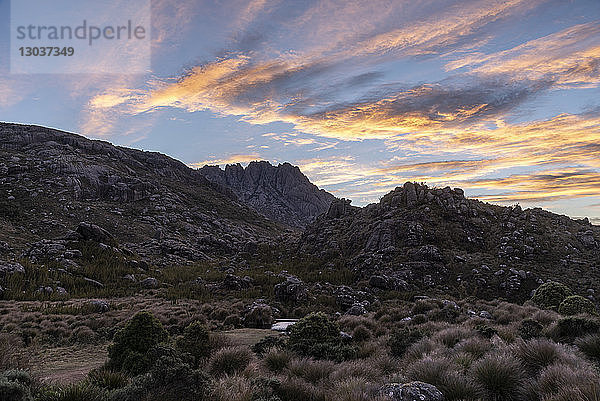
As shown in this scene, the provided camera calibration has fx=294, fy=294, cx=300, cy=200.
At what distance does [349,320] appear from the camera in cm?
1590

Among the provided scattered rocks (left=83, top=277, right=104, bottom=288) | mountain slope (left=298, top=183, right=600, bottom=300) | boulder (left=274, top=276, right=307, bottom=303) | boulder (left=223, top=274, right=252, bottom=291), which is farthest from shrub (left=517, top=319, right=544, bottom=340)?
scattered rocks (left=83, top=277, right=104, bottom=288)

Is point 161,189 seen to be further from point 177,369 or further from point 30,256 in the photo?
point 177,369

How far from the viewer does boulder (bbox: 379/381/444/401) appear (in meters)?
5.39

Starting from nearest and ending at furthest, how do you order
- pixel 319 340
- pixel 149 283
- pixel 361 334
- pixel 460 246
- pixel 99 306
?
pixel 319 340 → pixel 361 334 → pixel 99 306 → pixel 149 283 → pixel 460 246

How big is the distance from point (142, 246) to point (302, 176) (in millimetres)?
138215

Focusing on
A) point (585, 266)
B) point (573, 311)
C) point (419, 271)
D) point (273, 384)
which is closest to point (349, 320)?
point (273, 384)

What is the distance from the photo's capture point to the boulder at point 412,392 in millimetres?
5388

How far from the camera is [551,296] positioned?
18.2 metres

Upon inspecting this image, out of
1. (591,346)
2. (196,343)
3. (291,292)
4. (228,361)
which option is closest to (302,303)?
(291,292)

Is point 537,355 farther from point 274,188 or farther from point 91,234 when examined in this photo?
point 274,188

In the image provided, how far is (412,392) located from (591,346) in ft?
22.4

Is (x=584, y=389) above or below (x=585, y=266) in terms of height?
above

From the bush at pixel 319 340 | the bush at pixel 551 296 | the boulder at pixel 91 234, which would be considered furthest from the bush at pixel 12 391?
the boulder at pixel 91 234

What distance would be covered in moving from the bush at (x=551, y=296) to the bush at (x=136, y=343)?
2107 cm
